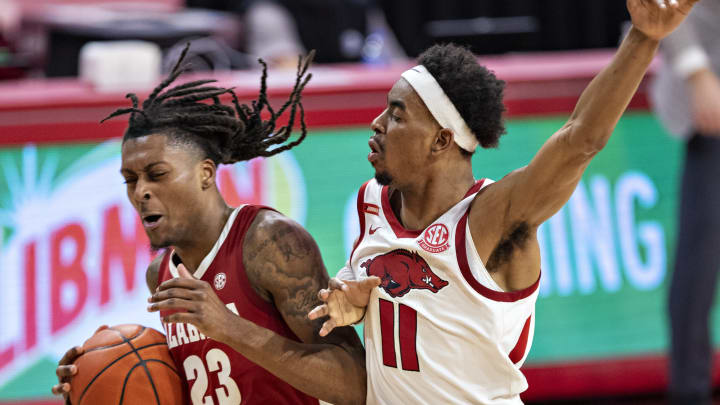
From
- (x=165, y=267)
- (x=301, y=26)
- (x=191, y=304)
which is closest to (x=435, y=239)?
(x=191, y=304)

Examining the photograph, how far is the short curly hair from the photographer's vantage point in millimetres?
2738

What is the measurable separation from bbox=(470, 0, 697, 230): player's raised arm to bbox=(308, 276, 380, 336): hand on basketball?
0.50 meters

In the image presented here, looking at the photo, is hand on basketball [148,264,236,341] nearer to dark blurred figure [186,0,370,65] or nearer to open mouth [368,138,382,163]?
open mouth [368,138,382,163]

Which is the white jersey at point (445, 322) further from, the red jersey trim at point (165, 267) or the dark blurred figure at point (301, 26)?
the dark blurred figure at point (301, 26)

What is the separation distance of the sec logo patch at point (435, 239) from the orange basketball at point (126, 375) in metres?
0.97

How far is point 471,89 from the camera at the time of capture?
2738mm

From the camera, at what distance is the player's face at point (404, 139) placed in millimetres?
2748

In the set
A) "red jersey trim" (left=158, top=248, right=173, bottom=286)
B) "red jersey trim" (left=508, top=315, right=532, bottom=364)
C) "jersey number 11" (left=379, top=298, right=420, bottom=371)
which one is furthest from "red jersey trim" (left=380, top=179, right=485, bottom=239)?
"red jersey trim" (left=158, top=248, right=173, bottom=286)

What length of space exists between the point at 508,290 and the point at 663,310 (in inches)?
108

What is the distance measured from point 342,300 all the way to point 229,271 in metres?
0.47

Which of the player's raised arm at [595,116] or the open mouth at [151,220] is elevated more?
the player's raised arm at [595,116]

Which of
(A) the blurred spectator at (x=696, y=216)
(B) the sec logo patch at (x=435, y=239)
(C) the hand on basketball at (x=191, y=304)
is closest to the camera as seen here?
(C) the hand on basketball at (x=191, y=304)

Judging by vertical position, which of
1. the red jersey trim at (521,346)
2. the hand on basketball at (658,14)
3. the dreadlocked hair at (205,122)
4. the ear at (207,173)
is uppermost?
the hand on basketball at (658,14)

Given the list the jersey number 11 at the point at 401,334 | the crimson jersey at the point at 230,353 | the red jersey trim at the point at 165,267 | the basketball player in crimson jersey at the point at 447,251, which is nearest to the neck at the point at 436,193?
the basketball player in crimson jersey at the point at 447,251
